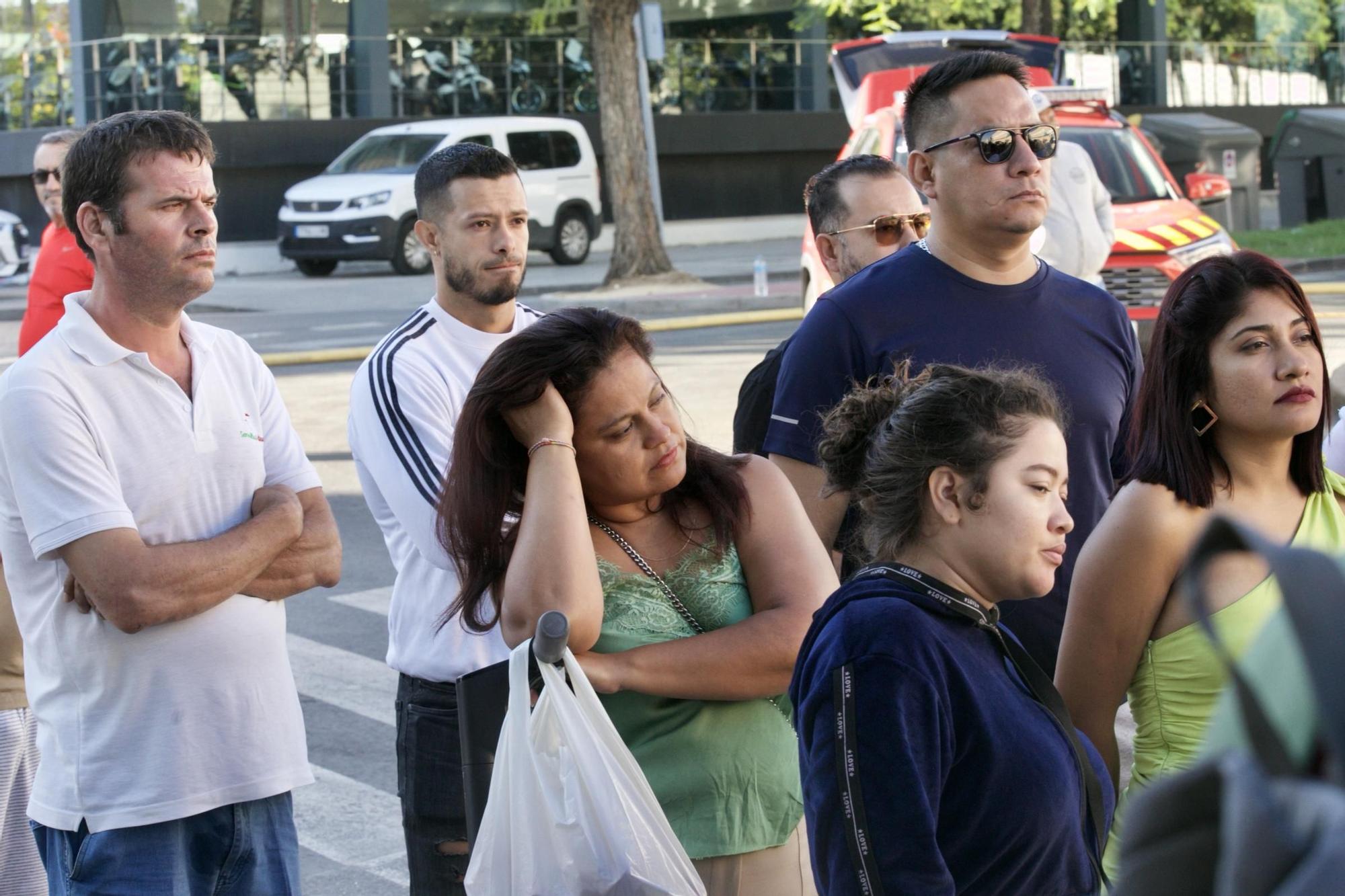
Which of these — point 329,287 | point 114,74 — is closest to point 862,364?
point 329,287

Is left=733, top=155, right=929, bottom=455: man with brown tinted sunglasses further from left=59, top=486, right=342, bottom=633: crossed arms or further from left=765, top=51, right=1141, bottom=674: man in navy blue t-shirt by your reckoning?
left=59, top=486, right=342, bottom=633: crossed arms

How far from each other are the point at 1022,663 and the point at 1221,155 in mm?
22942

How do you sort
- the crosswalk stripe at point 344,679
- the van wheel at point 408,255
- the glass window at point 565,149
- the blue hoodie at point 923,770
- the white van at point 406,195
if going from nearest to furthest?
the blue hoodie at point 923,770 < the crosswalk stripe at point 344,679 < the white van at point 406,195 < the van wheel at point 408,255 < the glass window at point 565,149

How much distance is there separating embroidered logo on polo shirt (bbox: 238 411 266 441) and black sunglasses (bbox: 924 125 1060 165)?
66.4 inches

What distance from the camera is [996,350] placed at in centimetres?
347

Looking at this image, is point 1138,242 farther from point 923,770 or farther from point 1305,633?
point 1305,633

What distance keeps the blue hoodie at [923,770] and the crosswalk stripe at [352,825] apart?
9.68 feet

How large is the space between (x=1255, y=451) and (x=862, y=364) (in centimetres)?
86

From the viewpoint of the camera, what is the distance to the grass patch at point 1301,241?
2123 cm

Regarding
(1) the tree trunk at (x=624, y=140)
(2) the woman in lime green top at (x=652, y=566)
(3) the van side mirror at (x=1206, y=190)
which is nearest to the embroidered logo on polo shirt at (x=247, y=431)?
(2) the woman in lime green top at (x=652, y=566)

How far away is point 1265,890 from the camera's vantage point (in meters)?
0.87

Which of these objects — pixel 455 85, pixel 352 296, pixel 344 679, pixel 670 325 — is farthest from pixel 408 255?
pixel 344 679

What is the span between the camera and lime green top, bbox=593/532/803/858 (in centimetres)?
269

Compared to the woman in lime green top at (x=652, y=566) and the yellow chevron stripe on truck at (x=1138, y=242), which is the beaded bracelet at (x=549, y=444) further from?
the yellow chevron stripe on truck at (x=1138, y=242)
